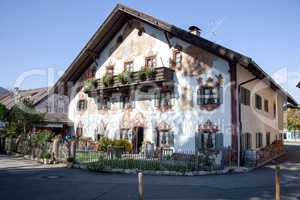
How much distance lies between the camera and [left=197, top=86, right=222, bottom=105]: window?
63.3 feet

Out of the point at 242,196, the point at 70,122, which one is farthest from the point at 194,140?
the point at 70,122

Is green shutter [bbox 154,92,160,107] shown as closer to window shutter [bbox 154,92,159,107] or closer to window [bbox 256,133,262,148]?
window shutter [bbox 154,92,159,107]

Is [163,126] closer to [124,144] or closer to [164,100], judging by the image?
[164,100]

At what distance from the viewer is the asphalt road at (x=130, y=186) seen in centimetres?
1008

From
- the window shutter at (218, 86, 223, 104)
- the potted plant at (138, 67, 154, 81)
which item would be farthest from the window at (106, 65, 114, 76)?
the window shutter at (218, 86, 223, 104)

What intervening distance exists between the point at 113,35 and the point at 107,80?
14.6 ft

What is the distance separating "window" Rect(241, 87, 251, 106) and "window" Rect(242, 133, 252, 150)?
2110 millimetres

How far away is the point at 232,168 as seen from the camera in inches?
640

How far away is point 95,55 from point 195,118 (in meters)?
11.7

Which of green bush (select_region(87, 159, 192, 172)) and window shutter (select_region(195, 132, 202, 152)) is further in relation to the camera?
window shutter (select_region(195, 132, 202, 152))

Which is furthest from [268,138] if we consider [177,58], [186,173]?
[186,173]

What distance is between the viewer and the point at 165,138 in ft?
70.7

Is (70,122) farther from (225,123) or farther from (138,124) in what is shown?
(225,123)

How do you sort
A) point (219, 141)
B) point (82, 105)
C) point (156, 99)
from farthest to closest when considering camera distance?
point (82, 105) → point (156, 99) → point (219, 141)
